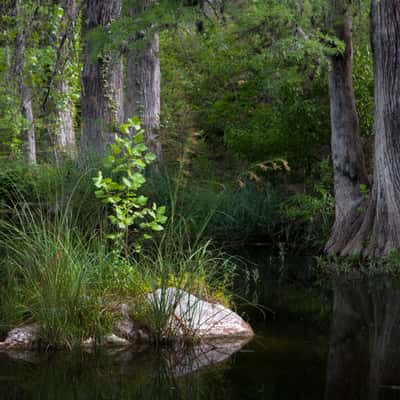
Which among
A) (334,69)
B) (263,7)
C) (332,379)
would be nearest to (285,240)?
(334,69)

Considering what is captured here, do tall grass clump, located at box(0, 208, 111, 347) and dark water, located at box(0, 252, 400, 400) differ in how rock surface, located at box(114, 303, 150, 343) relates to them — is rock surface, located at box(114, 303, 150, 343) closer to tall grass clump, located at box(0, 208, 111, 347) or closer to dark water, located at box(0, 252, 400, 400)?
tall grass clump, located at box(0, 208, 111, 347)

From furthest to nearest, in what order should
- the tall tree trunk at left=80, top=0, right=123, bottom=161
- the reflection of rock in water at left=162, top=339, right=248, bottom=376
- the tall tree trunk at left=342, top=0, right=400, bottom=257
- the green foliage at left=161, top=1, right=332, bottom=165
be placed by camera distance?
the green foliage at left=161, top=1, right=332, bottom=165
the tall tree trunk at left=80, top=0, right=123, bottom=161
the tall tree trunk at left=342, top=0, right=400, bottom=257
the reflection of rock in water at left=162, top=339, right=248, bottom=376

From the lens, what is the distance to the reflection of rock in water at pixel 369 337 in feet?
15.1

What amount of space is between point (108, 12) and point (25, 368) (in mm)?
6515

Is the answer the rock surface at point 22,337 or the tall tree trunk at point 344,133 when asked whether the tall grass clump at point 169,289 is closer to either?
the rock surface at point 22,337

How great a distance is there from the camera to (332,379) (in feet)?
15.6

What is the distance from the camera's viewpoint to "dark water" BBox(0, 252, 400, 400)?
448 centimetres

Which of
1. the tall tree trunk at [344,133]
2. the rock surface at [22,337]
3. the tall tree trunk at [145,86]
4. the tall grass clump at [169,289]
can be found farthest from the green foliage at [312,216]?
the rock surface at [22,337]

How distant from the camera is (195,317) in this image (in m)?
5.69

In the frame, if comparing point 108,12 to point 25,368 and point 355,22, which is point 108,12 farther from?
point 25,368

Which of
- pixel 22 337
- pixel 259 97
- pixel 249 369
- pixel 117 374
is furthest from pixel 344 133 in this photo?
pixel 117 374

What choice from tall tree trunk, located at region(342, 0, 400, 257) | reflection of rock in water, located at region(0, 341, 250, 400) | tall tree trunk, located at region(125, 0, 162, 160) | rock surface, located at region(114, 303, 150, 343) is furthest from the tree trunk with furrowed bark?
rock surface, located at region(114, 303, 150, 343)

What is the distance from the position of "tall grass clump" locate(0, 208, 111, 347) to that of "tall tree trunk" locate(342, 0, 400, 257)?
17.8 ft

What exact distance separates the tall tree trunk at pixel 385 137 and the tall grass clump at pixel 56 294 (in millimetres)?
5421
